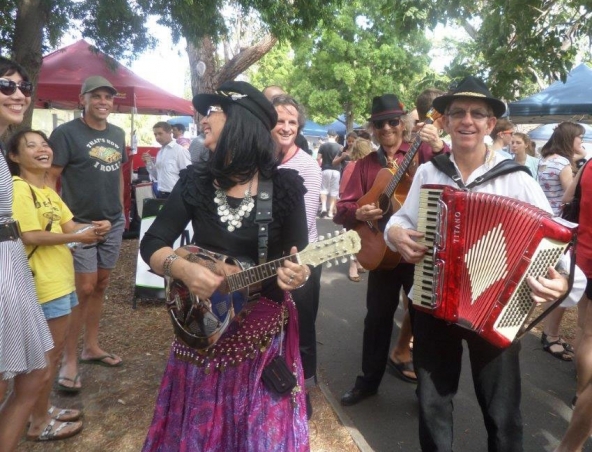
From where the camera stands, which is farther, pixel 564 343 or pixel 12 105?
pixel 564 343

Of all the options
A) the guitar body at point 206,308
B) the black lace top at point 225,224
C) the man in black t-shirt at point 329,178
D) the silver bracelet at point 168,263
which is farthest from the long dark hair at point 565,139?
the man in black t-shirt at point 329,178

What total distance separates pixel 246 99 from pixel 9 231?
1239mm

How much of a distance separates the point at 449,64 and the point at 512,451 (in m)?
5.42

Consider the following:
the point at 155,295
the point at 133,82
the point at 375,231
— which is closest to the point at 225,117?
the point at 375,231

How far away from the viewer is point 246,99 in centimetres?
201

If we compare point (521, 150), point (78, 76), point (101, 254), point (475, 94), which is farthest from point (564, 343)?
point (78, 76)

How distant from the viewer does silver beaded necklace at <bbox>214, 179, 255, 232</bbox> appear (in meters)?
1.99

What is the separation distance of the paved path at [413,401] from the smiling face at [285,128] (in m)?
1.97

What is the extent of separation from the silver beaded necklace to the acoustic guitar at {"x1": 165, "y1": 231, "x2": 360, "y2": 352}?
5.6 inches

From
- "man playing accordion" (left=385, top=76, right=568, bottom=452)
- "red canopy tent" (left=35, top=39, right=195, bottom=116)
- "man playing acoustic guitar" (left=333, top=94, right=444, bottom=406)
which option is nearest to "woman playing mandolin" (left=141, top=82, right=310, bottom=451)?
"man playing accordion" (left=385, top=76, right=568, bottom=452)

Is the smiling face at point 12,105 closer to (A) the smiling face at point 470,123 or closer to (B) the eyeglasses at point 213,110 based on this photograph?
(B) the eyeglasses at point 213,110

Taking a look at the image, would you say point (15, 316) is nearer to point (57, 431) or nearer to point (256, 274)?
point (256, 274)

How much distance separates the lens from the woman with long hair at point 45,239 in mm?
2740

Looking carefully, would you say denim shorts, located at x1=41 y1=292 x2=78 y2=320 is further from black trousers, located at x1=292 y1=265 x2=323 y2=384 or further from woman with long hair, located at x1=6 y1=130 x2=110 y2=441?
black trousers, located at x1=292 y1=265 x2=323 y2=384
